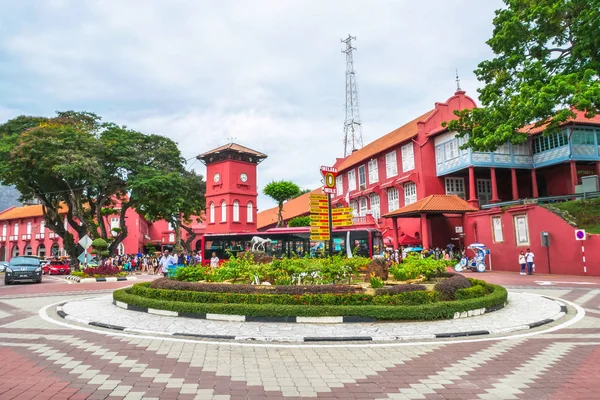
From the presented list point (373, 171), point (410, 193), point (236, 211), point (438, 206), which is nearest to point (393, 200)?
point (410, 193)

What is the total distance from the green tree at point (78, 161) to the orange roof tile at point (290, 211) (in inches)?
634

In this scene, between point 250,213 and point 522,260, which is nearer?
point 522,260

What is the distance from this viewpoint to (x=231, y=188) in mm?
42438

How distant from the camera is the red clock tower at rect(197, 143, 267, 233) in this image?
139 feet

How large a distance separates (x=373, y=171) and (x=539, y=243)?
A: 18542 mm

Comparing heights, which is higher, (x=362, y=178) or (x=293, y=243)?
(x=362, y=178)

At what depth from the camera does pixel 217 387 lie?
5219 millimetres

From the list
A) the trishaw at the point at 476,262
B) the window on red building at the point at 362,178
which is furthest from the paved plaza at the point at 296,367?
the window on red building at the point at 362,178

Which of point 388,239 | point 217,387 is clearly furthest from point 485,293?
point 388,239

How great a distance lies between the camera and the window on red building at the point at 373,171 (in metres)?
39.5

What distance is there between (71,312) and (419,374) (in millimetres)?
9650

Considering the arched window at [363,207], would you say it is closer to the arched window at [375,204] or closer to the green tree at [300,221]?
the arched window at [375,204]

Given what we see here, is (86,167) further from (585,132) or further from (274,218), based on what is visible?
(585,132)

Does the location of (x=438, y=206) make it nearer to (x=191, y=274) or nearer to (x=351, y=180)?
(x=351, y=180)
